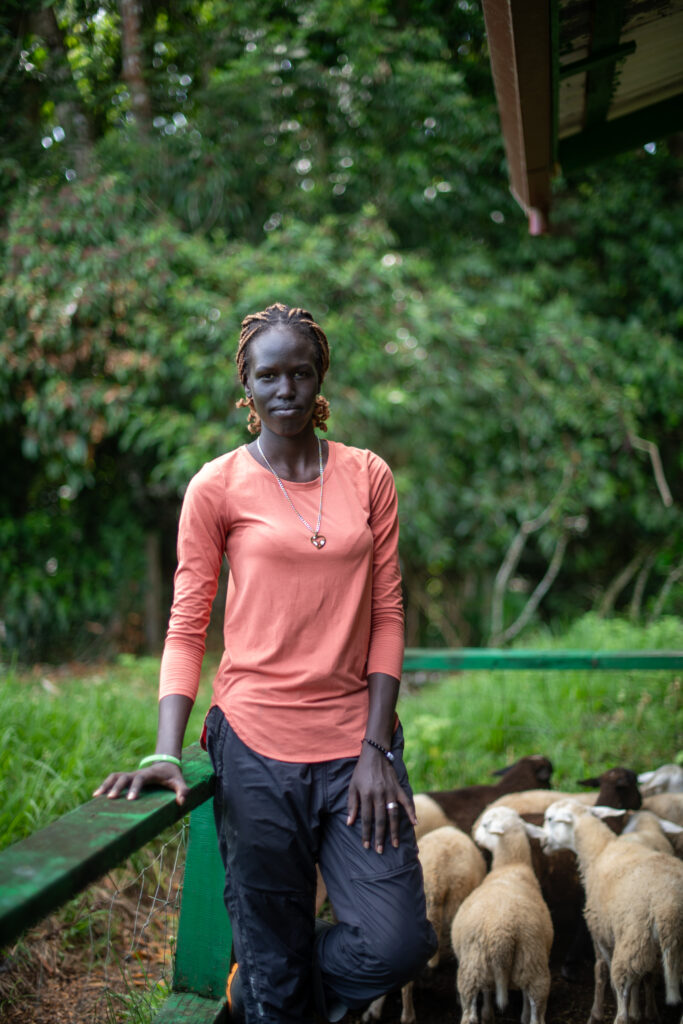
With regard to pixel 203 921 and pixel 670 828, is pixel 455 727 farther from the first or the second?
pixel 203 921

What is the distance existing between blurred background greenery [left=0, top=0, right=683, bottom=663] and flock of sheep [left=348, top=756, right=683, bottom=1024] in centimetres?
314

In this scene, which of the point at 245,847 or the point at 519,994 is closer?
the point at 245,847

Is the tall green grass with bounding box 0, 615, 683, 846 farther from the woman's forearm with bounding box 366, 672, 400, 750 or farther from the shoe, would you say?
the woman's forearm with bounding box 366, 672, 400, 750

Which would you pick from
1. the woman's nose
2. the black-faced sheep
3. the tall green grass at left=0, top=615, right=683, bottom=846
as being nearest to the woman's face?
the woman's nose

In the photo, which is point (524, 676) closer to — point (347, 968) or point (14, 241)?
point (347, 968)

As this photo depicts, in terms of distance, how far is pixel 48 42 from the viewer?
5559 mm

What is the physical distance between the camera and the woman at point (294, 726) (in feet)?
6.28

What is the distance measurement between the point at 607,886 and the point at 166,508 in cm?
680

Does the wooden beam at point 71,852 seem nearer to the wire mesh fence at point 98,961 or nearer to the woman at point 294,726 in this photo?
the woman at point 294,726

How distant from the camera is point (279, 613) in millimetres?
1983

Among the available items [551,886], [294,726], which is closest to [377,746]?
[294,726]

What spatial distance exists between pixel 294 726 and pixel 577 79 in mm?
2517

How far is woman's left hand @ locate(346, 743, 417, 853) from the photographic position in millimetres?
1914

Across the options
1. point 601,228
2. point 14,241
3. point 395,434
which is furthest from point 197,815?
point 601,228
